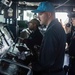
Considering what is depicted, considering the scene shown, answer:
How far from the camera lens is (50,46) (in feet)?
7.77

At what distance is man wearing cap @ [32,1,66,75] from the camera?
7.80ft

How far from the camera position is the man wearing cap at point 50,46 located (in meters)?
2.38

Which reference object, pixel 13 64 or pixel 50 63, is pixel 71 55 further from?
pixel 50 63

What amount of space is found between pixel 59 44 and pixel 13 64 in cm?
89

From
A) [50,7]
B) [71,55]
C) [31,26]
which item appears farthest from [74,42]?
[50,7]

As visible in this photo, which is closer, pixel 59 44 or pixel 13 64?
pixel 59 44

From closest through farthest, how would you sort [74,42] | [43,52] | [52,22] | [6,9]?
[43,52], [52,22], [74,42], [6,9]

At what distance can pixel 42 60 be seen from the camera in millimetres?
2396

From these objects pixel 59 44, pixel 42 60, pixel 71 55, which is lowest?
pixel 71 55

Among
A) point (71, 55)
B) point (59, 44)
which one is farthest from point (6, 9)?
point (59, 44)

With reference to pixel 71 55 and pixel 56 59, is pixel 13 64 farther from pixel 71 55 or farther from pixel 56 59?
pixel 71 55

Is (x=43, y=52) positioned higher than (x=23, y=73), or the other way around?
(x=43, y=52)

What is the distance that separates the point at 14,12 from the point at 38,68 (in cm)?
641

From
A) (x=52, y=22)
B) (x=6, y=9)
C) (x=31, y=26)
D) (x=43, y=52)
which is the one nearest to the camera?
(x=43, y=52)
